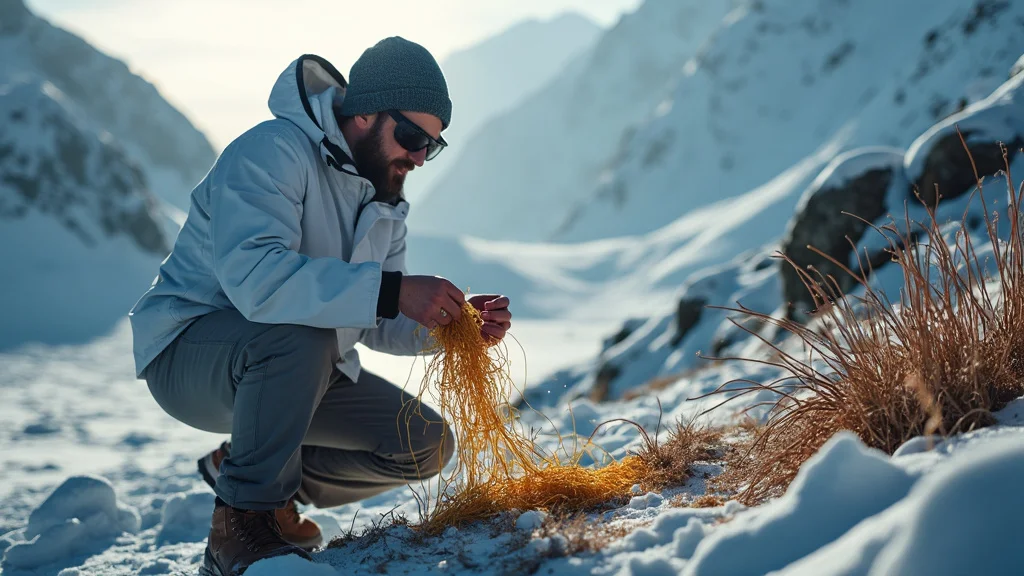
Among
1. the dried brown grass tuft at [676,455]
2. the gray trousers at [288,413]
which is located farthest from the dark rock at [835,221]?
the gray trousers at [288,413]

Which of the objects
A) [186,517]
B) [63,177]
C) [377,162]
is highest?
[63,177]

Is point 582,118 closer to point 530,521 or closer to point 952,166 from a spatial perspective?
point 952,166

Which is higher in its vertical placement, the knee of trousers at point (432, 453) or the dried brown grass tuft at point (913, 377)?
the knee of trousers at point (432, 453)

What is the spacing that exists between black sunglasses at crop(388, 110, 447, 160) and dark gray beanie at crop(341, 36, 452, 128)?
0.04 metres

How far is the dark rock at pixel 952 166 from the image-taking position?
6.02 m

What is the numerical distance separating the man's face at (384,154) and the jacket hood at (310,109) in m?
0.12

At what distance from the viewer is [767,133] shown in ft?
161

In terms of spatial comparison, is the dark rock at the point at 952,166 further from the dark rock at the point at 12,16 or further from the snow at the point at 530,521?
the dark rock at the point at 12,16

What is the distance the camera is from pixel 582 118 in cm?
12762

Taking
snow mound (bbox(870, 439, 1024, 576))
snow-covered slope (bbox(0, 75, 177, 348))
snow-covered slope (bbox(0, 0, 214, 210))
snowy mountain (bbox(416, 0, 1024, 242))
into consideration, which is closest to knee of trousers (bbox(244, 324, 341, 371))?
snow mound (bbox(870, 439, 1024, 576))

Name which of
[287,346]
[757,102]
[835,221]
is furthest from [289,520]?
[757,102]

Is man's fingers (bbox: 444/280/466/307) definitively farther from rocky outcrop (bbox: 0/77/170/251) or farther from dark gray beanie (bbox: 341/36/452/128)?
rocky outcrop (bbox: 0/77/170/251)

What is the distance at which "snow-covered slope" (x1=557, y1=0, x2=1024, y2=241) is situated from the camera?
4284 cm

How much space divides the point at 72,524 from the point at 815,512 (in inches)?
127
